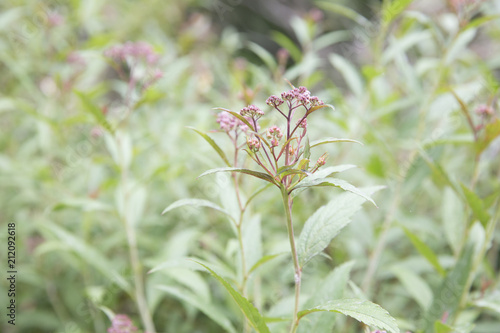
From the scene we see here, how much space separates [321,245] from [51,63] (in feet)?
5.95

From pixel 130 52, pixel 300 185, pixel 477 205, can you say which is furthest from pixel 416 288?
pixel 130 52

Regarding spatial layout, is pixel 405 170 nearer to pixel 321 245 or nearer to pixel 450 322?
pixel 450 322

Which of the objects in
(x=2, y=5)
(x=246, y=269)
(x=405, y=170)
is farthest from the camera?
(x=2, y=5)

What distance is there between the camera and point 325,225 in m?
0.75

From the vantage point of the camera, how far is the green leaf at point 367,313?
0.60m

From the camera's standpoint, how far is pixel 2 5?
8.56ft

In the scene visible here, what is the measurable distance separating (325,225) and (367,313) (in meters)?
0.17

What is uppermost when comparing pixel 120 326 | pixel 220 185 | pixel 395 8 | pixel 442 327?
pixel 395 8

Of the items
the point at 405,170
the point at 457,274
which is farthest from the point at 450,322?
the point at 405,170

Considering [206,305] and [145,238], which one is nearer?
[206,305]

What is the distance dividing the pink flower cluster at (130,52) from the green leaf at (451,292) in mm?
1036

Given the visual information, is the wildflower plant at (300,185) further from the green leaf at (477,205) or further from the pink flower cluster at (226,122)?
the green leaf at (477,205)

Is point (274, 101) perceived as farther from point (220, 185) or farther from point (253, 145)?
point (220, 185)

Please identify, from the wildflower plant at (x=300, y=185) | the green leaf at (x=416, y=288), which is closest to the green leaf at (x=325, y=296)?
the wildflower plant at (x=300, y=185)
